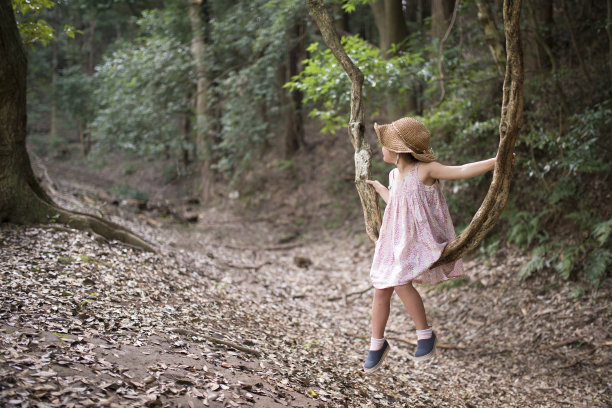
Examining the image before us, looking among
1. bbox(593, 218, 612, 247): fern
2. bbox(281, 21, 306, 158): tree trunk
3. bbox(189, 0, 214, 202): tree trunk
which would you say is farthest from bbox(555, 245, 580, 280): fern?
bbox(189, 0, 214, 202): tree trunk

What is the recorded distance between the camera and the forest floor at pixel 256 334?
304cm

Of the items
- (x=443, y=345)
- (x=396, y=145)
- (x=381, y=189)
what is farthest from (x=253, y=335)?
(x=443, y=345)

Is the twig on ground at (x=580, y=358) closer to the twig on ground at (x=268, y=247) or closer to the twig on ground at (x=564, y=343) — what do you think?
Result: the twig on ground at (x=564, y=343)

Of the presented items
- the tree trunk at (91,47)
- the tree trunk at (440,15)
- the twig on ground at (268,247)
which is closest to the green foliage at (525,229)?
the tree trunk at (440,15)

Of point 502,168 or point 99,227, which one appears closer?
point 502,168

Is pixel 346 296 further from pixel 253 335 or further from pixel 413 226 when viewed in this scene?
pixel 413 226

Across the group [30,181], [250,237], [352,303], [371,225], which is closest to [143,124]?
[250,237]

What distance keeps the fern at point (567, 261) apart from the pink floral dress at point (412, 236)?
3.20m

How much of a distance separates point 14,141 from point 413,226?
5.05 metres

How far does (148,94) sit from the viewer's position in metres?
13.9

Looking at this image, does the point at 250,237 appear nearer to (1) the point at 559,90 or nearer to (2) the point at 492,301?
(2) the point at 492,301

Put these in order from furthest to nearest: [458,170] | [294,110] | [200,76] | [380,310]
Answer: [294,110] < [200,76] < [380,310] < [458,170]

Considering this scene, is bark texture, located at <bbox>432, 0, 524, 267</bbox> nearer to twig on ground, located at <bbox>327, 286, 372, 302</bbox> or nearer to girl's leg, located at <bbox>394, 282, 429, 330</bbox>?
girl's leg, located at <bbox>394, 282, 429, 330</bbox>

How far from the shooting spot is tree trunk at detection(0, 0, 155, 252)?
5664 mm
